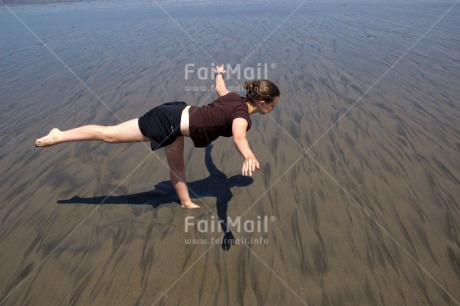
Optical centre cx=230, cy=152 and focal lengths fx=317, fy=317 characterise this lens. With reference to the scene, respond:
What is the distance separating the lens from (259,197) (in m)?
4.56

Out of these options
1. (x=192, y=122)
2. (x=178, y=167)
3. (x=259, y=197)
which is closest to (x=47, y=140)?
(x=178, y=167)

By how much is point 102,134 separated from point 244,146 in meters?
1.81

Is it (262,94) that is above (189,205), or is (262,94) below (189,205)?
above

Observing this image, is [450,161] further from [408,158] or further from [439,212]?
[439,212]

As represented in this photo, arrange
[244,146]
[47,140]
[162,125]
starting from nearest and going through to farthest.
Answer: [244,146], [162,125], [47,140]

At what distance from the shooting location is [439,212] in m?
4.07

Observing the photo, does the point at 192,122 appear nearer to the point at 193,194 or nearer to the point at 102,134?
the point at 102,134

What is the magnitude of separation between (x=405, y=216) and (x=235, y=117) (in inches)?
101

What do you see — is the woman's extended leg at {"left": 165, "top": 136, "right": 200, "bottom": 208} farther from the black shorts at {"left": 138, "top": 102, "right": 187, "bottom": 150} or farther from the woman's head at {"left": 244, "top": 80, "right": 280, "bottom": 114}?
the woman's head at {"left": 244, "top": 80, "right": 280, "bottom": 114}

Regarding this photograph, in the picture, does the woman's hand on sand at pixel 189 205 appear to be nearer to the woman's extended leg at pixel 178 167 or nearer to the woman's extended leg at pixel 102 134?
the woman's extended leg at pixel 178 167

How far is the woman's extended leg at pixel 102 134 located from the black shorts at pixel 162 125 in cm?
12

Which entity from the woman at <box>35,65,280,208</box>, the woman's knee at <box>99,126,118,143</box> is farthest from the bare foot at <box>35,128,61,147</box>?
the woman's knee at <box>99,126,118,143</box>

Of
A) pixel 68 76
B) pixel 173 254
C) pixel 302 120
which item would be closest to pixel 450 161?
pixel 302 120

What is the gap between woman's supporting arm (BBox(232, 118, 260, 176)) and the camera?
293 centimetres
